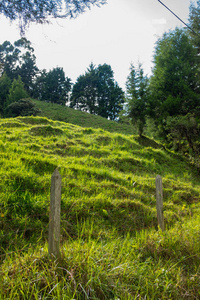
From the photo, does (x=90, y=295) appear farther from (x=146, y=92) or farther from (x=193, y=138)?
(x=146, y=92)

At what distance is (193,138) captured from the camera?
466 inches

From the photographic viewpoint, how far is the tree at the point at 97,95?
151 feet

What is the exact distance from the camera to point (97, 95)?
4725cm

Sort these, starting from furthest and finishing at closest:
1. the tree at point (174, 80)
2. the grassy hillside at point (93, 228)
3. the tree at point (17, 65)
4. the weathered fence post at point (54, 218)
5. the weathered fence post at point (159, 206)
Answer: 1. the tree at point (17, 65)
2. the tree at point (174, 80)
3. the weathered fence post at point (159, 206)
4. the weathered fence post at point (54, 218)
5. the grassy hillside at point (93, 228)

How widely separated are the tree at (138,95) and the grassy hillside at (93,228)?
4.61 meters

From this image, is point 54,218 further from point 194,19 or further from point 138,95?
point 194,19

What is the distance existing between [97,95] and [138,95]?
34225mm

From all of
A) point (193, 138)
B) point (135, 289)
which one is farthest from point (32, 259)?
point (193, 138)

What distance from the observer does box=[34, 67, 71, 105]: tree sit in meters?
47.4

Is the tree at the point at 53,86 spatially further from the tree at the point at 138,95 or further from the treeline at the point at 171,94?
the tree at the point at 138,95

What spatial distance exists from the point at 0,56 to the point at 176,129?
4385 cm

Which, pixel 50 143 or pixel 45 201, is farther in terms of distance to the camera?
pixel 50 143

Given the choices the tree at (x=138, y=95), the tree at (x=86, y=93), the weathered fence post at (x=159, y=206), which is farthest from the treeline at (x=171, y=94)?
the tree at (x=86, y=93)

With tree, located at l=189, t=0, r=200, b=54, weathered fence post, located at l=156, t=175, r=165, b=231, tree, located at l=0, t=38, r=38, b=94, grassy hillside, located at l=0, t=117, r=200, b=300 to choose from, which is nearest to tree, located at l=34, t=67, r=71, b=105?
tree, located at l=0, t=38, r=38, b=94
